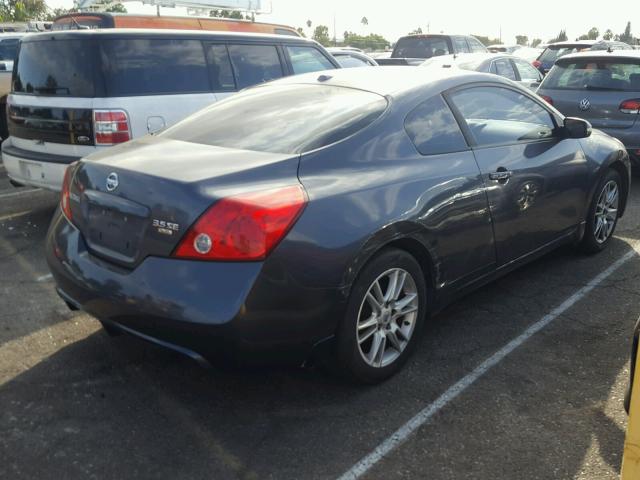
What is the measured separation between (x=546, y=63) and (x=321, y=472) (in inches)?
629

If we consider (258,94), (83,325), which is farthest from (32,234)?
(258,94)

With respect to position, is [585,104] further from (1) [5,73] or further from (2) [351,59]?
(1) [5,73]

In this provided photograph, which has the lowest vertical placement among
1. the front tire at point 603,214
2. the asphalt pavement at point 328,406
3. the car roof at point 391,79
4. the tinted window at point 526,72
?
the asphalt pavement at point 328,406

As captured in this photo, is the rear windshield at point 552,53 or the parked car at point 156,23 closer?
the parked car at point 156,23

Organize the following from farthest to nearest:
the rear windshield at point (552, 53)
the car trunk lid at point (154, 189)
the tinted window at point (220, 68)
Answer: the rear windshield at point (552, 53)
the tinted window at point (220, 68)
the car trunk lid at point (154, 189)

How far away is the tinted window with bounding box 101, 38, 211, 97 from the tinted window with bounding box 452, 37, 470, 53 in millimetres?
10010

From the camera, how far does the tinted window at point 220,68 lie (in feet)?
21.5

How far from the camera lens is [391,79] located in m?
4.00

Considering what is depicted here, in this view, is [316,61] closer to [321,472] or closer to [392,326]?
[392,326]

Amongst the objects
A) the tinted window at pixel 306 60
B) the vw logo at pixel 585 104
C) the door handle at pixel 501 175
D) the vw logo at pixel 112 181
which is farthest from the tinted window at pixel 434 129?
the vw logo at pixel 585 104

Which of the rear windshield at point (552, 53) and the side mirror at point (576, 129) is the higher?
the side mirror at point (576, 129)

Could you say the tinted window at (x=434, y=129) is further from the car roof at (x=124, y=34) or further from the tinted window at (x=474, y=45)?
the tinted window at (x=474, y=45)

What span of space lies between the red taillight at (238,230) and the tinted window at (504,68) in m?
9.43

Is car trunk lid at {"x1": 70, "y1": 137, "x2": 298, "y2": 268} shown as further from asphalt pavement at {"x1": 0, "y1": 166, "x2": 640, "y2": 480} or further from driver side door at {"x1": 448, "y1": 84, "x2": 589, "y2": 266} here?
driver side door at {"x1": 448, "y1": 84, "x2": 589, "y2": 266}
